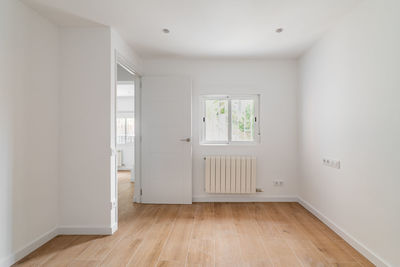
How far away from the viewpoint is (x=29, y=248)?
2227 mm

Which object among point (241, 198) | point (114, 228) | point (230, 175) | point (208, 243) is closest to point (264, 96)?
point (230, 175)

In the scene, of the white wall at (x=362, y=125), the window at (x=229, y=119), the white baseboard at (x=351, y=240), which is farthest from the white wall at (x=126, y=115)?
the white wall at (x=362, y=125)

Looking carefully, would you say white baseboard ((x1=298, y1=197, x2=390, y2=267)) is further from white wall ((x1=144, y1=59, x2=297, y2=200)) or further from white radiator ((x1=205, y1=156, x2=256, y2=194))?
white radiator ((x1=205, y1=156, x2=256, y2=194))

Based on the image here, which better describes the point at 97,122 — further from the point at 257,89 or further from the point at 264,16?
the point at 257,89

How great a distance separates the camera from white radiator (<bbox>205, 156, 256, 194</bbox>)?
149 inches

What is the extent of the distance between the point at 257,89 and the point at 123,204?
10.0ft

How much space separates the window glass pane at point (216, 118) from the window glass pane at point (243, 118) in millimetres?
169

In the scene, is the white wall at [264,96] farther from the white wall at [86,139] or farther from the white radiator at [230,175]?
the white wall at [86,139]

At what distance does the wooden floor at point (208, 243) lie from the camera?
2.08m

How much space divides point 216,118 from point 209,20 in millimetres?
1823

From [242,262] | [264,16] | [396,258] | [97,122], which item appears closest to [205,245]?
[242,262]

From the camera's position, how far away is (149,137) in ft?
12.4

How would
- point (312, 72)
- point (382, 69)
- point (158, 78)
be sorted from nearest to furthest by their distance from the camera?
point (382, 69) → point (312, 72) → point (158, 78)

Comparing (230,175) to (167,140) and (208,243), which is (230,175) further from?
(208,243)
